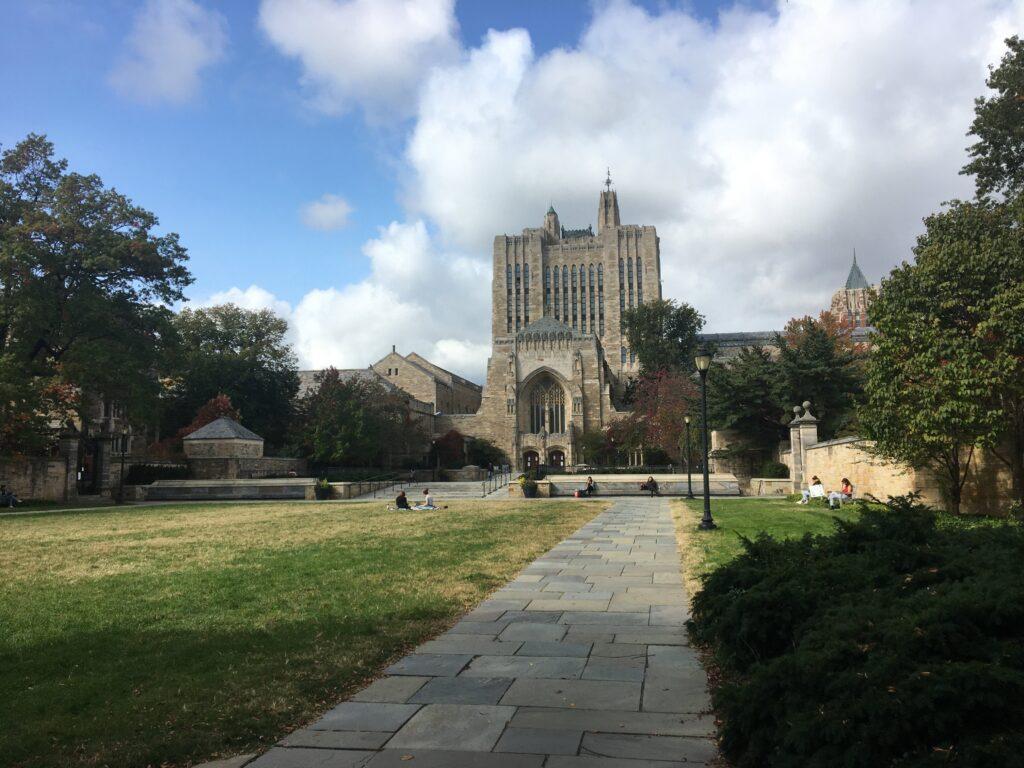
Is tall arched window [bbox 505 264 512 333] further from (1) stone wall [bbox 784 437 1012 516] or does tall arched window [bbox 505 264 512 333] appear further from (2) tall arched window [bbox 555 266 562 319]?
(1) stone wall [bbox 784 437 1012 516]

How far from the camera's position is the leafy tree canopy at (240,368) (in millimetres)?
47000

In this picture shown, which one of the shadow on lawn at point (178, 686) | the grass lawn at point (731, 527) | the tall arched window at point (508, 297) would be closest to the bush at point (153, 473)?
the grass lawn at point (731, 527)

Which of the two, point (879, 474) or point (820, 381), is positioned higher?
point (820, 381)

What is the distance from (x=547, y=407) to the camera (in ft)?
208

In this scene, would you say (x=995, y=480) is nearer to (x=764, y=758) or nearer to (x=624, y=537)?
(x=624, y=537)

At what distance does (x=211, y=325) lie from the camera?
52719 mm

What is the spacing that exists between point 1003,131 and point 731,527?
1564 cm

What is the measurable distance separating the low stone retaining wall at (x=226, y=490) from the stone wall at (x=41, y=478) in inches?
138

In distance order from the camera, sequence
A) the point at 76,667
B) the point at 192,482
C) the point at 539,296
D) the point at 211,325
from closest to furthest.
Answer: the point at 76,667, the point at 192,482, the point at 211,325, the point at 539,296

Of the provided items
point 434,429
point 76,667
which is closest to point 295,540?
point 76,667

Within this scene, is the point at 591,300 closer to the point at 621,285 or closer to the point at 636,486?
the point at 621,285

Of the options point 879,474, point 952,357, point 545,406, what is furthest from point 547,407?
point 952,357

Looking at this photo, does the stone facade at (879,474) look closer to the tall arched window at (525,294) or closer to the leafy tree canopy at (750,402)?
the leafy tree canopy at (750,402)

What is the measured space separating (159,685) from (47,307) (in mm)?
26853
